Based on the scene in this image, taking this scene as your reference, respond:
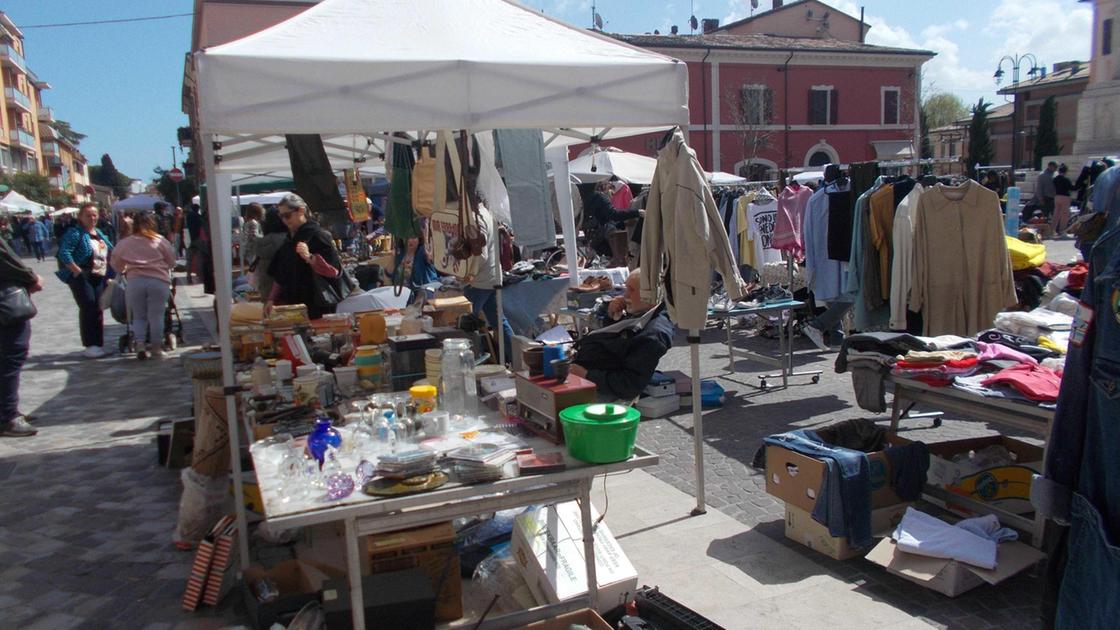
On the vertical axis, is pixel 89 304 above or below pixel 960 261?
below

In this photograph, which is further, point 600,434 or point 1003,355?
point 1003,355

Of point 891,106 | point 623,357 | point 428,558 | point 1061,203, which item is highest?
point 891,106

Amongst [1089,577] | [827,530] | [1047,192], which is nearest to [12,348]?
[827,530]

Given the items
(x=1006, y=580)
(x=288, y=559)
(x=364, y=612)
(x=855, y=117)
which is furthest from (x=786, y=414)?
(x=855, y=117)

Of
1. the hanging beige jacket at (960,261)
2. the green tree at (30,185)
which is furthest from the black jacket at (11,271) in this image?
the green tree at (30,185)

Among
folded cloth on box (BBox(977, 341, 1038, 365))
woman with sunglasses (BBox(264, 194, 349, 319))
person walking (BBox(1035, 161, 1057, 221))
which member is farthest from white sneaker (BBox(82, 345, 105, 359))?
person walking (BBox(1035, 161, 1057, 221))

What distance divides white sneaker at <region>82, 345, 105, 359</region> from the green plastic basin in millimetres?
9533

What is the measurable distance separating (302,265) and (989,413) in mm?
4791

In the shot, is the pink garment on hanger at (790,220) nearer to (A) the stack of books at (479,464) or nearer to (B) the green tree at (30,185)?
(A) the stack of books at (479,464)

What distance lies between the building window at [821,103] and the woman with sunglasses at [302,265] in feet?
115

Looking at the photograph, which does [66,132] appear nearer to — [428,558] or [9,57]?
[9,57]

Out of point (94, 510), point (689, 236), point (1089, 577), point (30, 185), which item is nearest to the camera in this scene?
point (1089, 577)

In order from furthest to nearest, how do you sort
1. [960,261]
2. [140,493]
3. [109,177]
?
[109,177]
[960,261]
[140,493]

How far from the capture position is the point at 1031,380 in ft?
11.8
